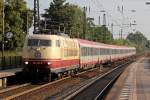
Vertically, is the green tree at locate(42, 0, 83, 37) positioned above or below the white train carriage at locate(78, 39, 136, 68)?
above

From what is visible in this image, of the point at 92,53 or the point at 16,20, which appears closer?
the point at 92,53

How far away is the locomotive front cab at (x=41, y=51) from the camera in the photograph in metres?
29.3

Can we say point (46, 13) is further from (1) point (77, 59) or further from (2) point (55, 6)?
(1) point (77, 59)

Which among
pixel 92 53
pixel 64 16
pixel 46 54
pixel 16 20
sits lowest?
pixel 92 53

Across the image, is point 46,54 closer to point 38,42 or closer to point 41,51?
point 41,51

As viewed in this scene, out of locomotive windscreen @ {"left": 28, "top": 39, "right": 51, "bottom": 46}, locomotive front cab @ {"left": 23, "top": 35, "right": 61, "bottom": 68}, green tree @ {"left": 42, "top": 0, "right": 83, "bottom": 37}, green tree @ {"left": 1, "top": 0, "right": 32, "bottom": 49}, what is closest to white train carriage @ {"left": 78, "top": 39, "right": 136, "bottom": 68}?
locomotive front cab @ {"left": 23, "top": 35, "right": 61, "bottom": 68}

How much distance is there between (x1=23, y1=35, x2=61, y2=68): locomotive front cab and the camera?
2928cm

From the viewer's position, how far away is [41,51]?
2952cm

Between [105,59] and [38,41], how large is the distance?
119 ft

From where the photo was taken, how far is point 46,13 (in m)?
117

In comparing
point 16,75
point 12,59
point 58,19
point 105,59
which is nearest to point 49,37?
point 16,75

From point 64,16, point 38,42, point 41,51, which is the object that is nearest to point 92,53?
point 38,42

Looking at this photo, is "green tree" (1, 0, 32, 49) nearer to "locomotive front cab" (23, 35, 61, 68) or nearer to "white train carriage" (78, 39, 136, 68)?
"white train carriage" (78, 39, 136, 68)

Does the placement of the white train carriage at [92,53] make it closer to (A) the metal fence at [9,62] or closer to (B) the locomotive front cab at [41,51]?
(A) the metal fence at [9,62]
